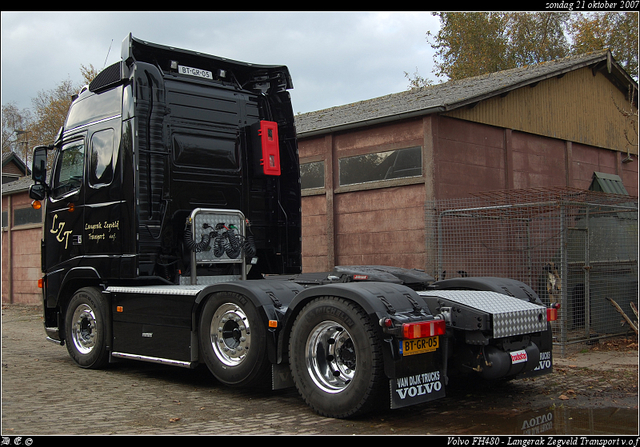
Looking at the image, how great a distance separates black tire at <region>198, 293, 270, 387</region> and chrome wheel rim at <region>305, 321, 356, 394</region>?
2.04 ft

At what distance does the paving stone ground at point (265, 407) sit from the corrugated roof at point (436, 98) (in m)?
6.00

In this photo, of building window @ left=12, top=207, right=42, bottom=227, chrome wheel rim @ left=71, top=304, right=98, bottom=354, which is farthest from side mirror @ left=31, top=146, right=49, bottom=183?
building window @ left=12, top=207, right=42, bottom=227

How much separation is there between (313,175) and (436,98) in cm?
319

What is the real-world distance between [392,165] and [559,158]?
5378 mm

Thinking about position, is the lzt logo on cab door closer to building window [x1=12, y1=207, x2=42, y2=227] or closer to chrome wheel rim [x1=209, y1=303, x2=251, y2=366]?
chrome wheel rim [x1=209, y1=303, x2=251, y2=366]

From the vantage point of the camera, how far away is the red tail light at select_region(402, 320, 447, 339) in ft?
17.1

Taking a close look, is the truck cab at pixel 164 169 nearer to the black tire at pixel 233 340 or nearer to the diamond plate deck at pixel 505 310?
the black tire at pixel 233 340

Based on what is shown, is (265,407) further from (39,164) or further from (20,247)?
(20,247)

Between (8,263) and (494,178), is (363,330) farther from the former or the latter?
(8,263)

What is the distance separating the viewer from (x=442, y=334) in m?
5.51

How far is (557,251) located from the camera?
12.0m

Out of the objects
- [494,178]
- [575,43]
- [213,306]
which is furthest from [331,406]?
[575,43]

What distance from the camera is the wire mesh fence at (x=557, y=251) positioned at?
1015 cm

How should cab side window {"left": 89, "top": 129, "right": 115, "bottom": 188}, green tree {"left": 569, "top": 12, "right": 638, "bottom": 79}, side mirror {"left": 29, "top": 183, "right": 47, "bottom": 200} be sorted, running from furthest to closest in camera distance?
green tree {"left": 569, "top": 12, "right": 638, "bottom": 79} → side mirror {"left": 29, "top": 183, "right": 47, "bottom": 200} → cab side window {"left": 89, "top": 129, "right": 115, "bottom": 188}
